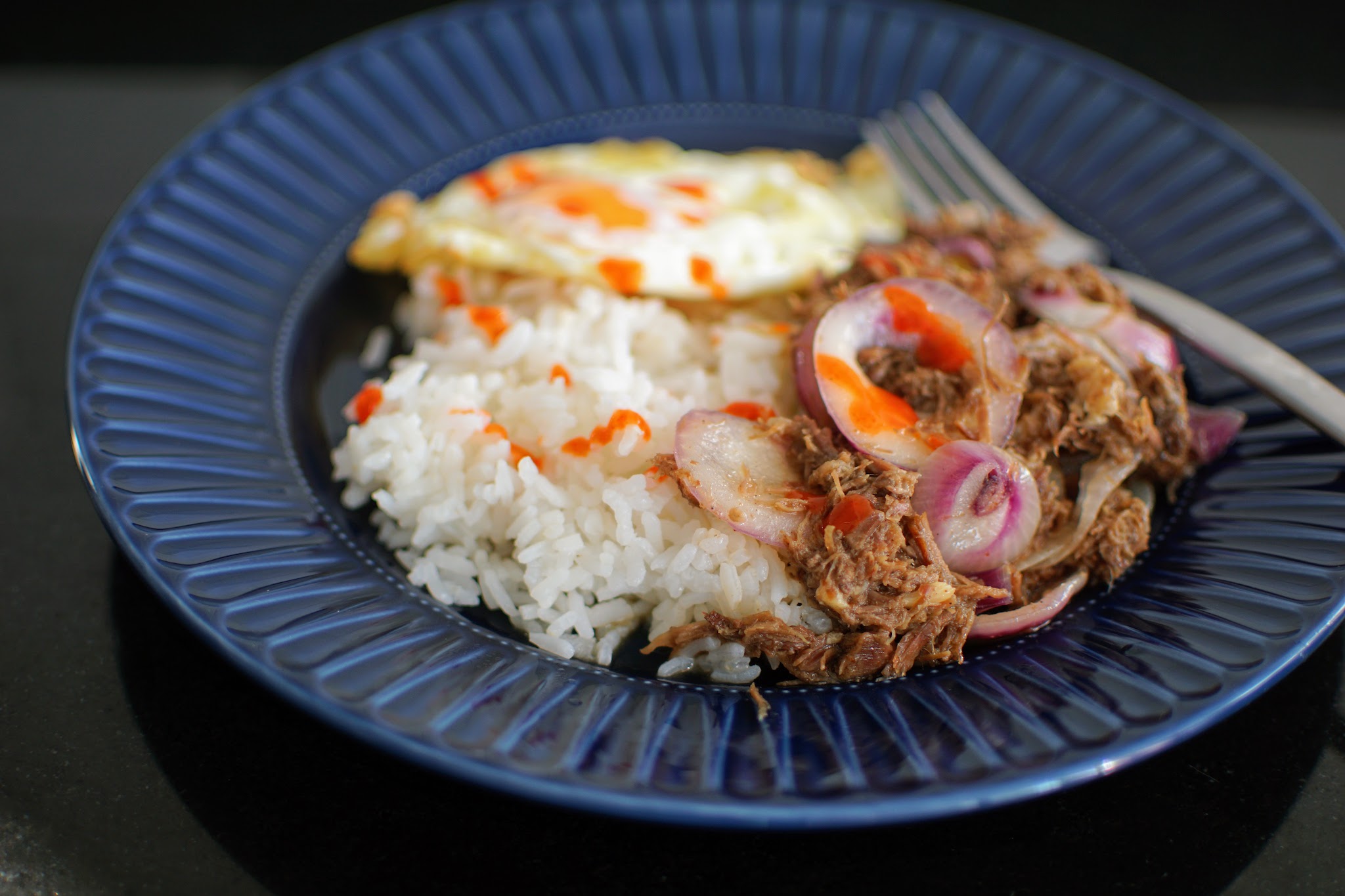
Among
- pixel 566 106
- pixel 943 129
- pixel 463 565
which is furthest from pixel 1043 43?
pixel 463 565

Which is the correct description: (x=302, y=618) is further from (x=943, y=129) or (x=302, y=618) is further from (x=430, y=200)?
(x=943, y=129)

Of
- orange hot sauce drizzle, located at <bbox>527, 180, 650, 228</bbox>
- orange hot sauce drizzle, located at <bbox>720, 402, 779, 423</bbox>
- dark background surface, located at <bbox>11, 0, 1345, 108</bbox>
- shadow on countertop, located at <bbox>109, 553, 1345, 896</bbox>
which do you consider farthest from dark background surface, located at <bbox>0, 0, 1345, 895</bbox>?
dark background surface, located at <bbox>11, 0, 1345, 108</bbox>

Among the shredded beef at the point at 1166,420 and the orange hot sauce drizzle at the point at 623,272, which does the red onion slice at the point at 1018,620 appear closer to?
the shredded beef at the point at 1166,420

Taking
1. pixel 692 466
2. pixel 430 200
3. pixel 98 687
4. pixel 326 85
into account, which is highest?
pixel 326 85

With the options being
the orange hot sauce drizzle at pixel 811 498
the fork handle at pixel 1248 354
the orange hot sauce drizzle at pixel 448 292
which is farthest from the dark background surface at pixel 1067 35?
the orange hot sauce drizzle at pixel 811 498

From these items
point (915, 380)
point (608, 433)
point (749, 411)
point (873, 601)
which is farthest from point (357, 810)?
point (915, 380)
